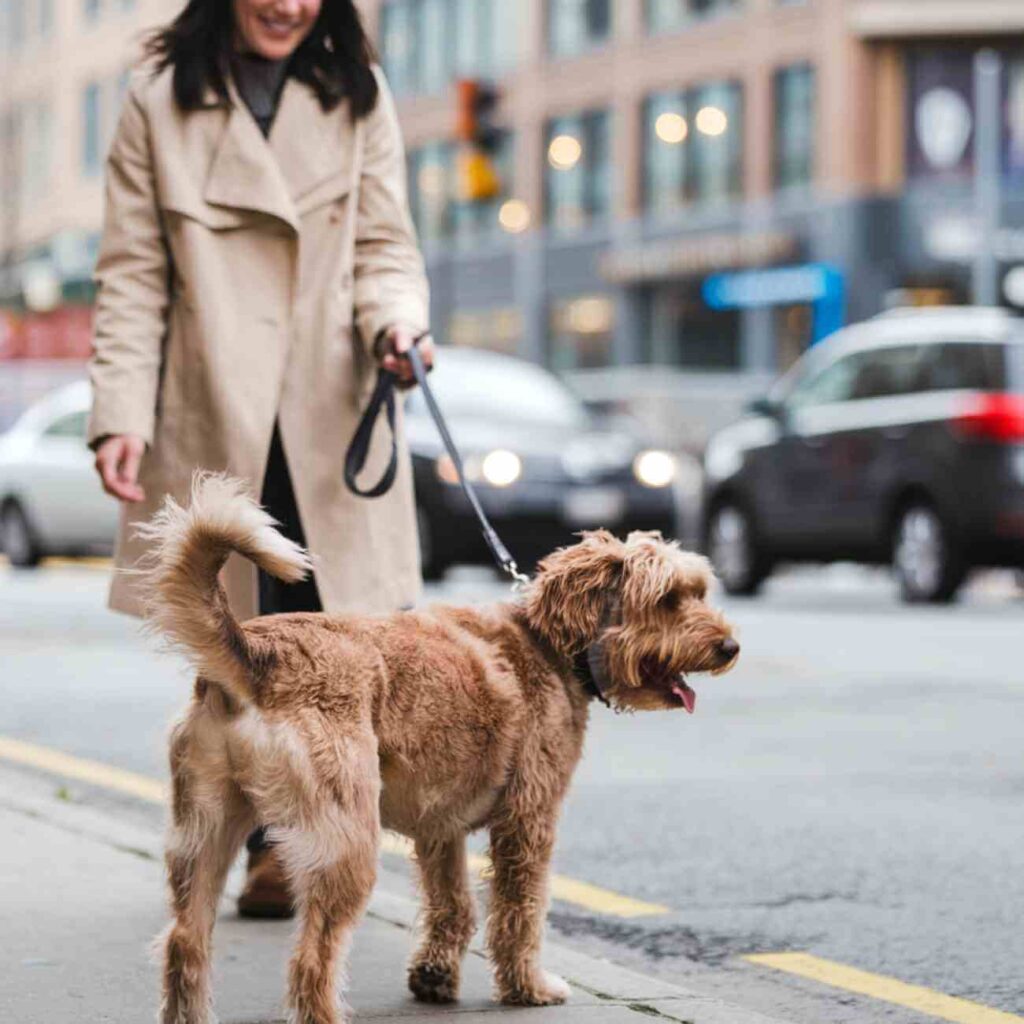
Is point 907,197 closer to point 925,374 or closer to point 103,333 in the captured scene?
point 925,374

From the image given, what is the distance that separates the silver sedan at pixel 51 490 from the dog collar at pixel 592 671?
15536mm

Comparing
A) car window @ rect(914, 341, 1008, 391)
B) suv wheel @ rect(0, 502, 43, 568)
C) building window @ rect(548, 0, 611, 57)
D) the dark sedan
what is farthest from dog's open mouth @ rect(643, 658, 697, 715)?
building window @ rect(548, 0, 611, 57)

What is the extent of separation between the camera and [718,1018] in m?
4.32

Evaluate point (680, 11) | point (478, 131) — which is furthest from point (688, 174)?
point (478, 131)

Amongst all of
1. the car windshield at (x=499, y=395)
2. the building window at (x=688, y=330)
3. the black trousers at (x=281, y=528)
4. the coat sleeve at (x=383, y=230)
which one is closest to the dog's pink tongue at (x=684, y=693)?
the black trousers at (x=281, y=528)

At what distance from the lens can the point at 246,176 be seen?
210 inches

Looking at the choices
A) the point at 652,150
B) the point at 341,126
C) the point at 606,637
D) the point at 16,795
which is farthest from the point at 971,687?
the point at 652,150

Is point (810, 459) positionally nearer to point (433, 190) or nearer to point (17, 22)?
point (433, 190)

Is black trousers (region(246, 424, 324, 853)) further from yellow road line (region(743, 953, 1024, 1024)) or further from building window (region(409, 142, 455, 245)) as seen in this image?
building window (region(409, 142, 455, 245))

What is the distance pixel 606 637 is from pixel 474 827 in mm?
459

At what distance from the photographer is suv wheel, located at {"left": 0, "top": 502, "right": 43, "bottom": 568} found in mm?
20484

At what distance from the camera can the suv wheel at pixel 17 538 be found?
67.2ft

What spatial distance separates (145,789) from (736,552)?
10.9 m

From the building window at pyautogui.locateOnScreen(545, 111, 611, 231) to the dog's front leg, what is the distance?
137 feet
